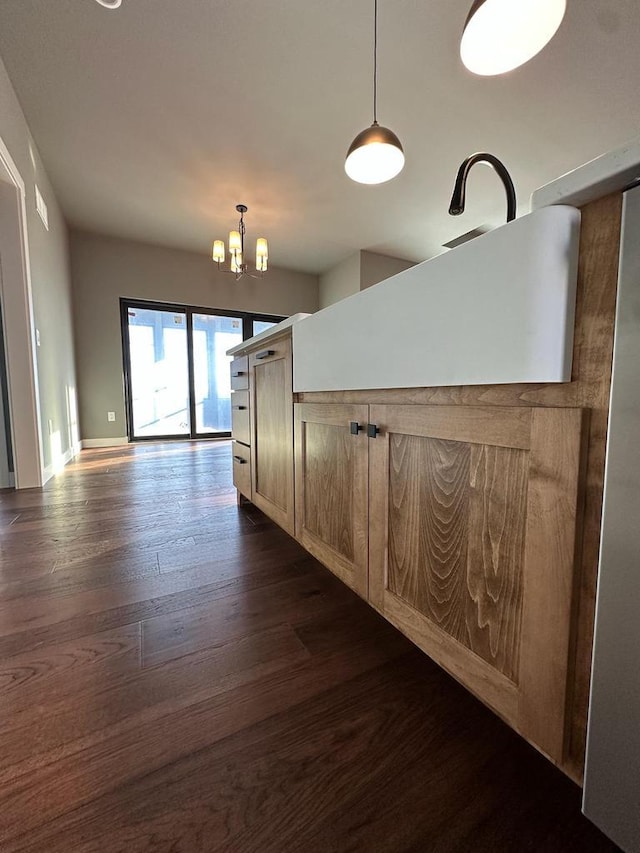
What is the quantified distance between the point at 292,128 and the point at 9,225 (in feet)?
6.71

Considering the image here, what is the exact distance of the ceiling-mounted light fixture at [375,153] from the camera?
1713 millimetres

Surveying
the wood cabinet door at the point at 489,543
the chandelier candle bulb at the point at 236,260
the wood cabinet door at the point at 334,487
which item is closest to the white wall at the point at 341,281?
the chandelier candle bulb at the point at 236,260

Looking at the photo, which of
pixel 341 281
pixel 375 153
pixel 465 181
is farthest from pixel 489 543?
pixel 341 281

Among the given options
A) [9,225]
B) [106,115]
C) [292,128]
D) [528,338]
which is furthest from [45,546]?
[292,128]

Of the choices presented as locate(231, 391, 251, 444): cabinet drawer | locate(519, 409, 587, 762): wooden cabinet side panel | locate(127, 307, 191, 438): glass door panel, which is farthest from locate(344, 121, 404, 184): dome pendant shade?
locate(127, 307, 191, 438): glass door panel

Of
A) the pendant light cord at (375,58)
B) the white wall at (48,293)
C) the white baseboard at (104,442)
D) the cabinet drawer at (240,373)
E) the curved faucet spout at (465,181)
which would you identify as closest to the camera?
the curved faucet spout at (465,181)

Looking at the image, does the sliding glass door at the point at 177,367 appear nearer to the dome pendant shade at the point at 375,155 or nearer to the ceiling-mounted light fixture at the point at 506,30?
the dome pendant shade at the point at 375,155

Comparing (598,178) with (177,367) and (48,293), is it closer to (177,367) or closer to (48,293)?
(48,293)

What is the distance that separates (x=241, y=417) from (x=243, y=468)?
0.85ft

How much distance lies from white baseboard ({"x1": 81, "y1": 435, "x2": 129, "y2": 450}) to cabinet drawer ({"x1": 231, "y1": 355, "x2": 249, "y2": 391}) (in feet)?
11.2

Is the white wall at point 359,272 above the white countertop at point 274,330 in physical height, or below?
above

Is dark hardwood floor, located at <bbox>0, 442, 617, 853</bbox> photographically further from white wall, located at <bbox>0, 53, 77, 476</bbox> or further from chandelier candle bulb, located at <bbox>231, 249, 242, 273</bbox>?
chandelier candle bulb, located at <bbox>231, 249, 242, 273</bbox>

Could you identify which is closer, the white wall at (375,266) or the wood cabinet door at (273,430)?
the wood cabinet door at (273,430)

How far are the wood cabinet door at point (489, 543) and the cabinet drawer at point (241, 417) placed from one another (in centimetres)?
99
